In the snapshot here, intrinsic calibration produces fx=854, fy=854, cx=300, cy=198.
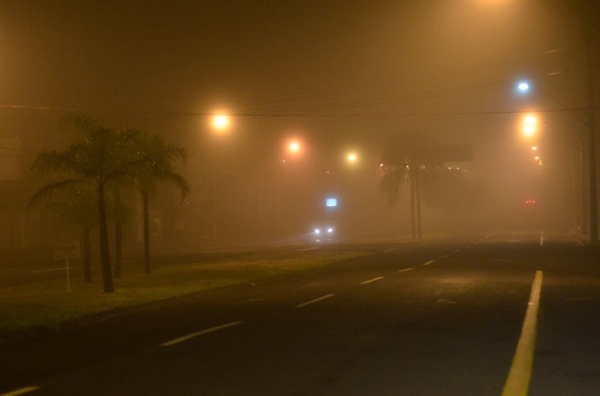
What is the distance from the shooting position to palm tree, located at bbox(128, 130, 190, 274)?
2273 cm

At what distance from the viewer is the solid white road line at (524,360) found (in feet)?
28.8

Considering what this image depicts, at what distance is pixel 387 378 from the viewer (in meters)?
9.48

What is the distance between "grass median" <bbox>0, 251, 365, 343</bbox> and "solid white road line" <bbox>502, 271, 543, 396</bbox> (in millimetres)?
8526

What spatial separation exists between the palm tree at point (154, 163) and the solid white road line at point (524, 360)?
1091 cm

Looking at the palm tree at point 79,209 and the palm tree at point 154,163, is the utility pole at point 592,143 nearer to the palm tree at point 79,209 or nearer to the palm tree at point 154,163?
the palm tree at point 154,163

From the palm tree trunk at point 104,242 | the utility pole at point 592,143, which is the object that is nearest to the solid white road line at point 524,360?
the palm tree trunk at point 104,242

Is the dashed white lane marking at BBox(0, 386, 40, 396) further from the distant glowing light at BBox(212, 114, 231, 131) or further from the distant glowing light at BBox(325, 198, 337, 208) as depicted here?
the distant glowing light at BBox(325, 198, 337, 208)

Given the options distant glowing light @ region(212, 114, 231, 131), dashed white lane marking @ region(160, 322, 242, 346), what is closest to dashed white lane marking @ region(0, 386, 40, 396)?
dashed white lane marking @ region(160, 322, 242, 346)

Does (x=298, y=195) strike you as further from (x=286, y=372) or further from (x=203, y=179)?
(x=286, y=372)

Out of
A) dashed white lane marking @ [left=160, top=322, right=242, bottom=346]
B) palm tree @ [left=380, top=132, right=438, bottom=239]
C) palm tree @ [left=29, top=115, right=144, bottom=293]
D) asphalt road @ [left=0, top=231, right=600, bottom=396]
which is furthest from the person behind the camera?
palm tree @ [left=380, top=132, right=438, bottom=239]

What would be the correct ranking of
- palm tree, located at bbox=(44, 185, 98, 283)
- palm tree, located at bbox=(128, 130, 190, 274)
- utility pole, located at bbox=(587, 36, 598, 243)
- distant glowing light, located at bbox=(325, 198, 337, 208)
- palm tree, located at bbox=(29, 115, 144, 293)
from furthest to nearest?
distant glowing light, located at bbox=(325, 198, 337, 208)
utility pole, located at bbox=(587, 36, 598, 243)
palm tree, located at bbox=(44, 185, 98, 283)
palm tree, located at bbox=(128, 130, 190, 274)
palm tree, located at bbox=(29, 115, 144, 293)

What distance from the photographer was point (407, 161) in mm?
65688

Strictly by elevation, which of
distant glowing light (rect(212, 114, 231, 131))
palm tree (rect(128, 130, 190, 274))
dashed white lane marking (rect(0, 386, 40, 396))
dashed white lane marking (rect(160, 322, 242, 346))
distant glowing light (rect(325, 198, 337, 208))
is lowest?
dashed white lane marking (rect(160, 322, 242, 346))

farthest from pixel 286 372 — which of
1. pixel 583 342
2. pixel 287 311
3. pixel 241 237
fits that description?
pixel 241 237
